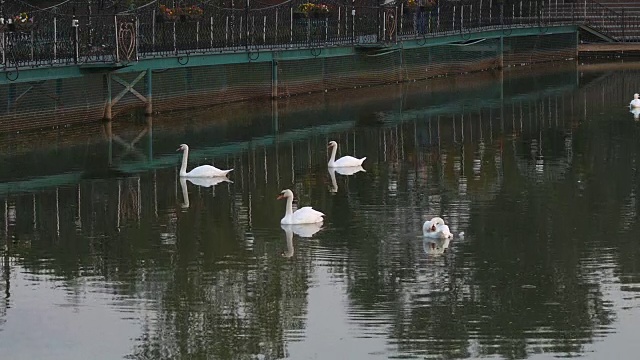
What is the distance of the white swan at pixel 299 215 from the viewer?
27.2 m

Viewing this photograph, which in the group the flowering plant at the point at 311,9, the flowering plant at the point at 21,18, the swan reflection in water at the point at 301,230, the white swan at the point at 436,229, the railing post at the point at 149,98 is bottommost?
the swan reflection in water at the point at 301,230

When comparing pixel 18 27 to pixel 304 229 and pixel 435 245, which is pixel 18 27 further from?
pixel 435 245

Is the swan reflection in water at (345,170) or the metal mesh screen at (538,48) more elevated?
the metal mesh screen at (538,48)

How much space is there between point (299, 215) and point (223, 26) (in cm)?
1728

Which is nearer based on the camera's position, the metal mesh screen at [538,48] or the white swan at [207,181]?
the white swan at [207,181]

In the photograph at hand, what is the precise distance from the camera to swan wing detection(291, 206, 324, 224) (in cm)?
2723

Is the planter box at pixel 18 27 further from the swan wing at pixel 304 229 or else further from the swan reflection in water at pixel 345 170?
the swan wing at pixel 304 229

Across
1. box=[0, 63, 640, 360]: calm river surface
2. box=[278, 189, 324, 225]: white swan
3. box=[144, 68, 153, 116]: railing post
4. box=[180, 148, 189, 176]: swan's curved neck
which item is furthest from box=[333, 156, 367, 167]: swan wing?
box=[144, 68, 153, 116]: railing post

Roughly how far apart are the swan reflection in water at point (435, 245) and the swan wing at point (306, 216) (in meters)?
2.23

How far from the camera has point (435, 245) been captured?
25391 mm

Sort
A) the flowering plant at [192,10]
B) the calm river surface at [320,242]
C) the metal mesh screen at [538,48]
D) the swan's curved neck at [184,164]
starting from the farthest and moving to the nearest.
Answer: the metal mesh screen at [538,48] < the flowering plant at [192,10] < the swan's curved neck at [184,164] < the calm river surface at [320,242]

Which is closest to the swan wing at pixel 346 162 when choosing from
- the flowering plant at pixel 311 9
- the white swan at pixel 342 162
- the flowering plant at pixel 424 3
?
the white swan at pixel 342 162

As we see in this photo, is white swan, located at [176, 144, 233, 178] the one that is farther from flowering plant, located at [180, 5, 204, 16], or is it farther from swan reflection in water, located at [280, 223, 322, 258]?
flowering plant, located at [180, 5, 204, 16]

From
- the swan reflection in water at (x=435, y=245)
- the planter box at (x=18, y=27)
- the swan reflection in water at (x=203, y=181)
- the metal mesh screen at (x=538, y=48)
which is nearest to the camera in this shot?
the swan reflection in water at (x=435, y=245)
